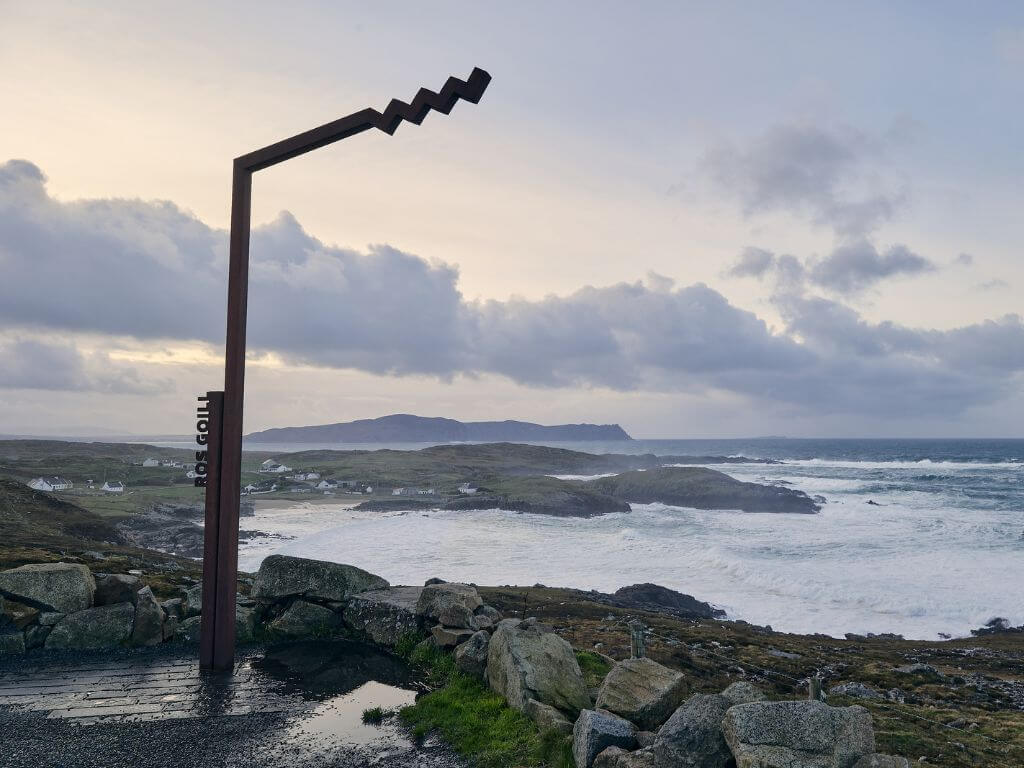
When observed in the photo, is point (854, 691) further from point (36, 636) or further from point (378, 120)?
point (36, 636)

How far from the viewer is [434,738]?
7.26 metres

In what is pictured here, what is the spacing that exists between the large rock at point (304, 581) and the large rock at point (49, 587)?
2526 mm

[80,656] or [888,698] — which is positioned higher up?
[80,656]

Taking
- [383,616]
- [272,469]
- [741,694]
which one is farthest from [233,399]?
[272,469]

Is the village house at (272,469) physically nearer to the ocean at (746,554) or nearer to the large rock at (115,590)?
the ocean at (746,554)

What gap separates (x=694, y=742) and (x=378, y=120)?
28.1 ft

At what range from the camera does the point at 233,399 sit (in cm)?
951

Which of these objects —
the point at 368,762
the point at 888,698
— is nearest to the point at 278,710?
the point at 368,762

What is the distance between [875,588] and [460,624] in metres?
29.6

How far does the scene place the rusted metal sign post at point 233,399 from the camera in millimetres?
9250

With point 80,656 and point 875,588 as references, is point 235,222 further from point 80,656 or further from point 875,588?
point 875,588

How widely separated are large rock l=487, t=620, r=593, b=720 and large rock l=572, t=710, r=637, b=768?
1.10m

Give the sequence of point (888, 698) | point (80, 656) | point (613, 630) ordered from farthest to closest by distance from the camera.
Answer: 1. point (613, 630)
2. point (888, 698)
3. point (80, 656)

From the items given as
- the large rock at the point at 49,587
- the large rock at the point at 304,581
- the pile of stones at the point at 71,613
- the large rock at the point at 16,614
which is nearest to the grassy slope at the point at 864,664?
the large rock at the point at 304,581
